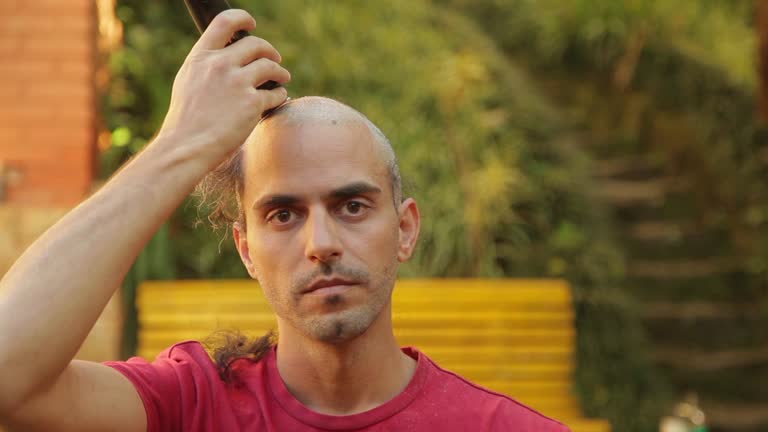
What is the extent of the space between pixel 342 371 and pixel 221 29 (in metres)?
0.59

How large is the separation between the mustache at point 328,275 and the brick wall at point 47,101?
323 cm

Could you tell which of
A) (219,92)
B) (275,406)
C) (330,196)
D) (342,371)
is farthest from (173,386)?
(219,92)

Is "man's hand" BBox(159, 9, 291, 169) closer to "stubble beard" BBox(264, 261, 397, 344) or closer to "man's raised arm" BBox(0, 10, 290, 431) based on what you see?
"man's raised arm" BBox(0, 10, 290, 431)

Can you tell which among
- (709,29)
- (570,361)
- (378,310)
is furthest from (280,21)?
(378,310)

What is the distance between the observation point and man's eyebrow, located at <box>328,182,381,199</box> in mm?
1822

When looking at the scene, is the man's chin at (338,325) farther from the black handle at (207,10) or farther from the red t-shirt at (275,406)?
the black handle at (207,10)

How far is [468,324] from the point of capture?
175 inches

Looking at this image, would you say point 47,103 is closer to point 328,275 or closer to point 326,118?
point 326,118

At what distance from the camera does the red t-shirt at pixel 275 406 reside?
179 cm

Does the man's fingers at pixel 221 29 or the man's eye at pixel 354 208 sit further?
the man's eye at pixel 354 208

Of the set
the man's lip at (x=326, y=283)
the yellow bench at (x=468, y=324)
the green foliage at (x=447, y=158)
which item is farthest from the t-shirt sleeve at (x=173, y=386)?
the green foliage at (x=447, y=158)

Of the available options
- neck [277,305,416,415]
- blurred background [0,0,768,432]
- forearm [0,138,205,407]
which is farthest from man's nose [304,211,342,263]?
blurred background [0,0,768,432]

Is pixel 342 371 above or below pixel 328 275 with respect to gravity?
below

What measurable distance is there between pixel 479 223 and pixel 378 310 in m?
3.87
